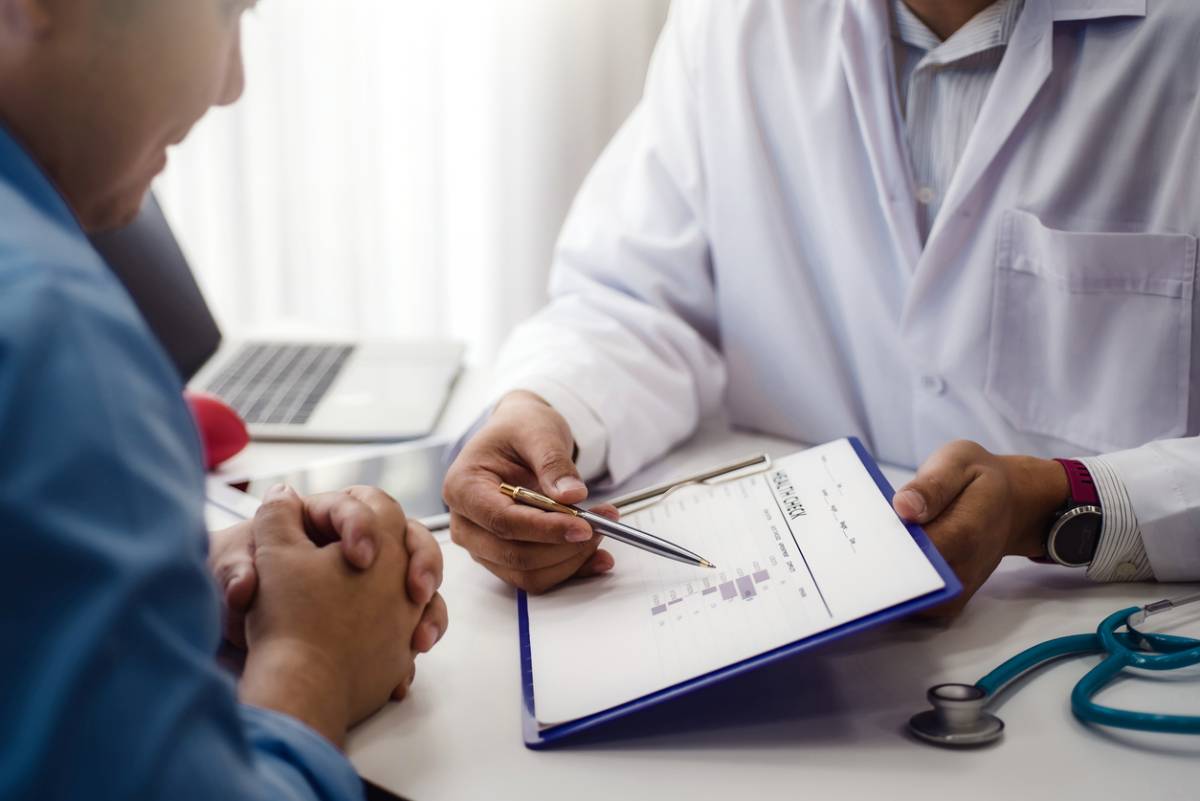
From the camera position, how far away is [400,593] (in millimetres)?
732

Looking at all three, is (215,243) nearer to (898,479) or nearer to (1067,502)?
(898,479)

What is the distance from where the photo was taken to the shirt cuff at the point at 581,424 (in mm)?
1041

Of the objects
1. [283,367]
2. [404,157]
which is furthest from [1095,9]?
[404,157]

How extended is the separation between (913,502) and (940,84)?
59 centimetres

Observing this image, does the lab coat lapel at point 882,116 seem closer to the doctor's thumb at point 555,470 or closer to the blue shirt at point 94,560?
the doctor's thumb at point 555,470

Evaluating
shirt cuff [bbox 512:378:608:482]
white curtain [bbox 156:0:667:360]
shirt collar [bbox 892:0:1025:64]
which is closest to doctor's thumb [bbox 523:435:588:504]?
shirt cuff [bbox 512:378:608:482]

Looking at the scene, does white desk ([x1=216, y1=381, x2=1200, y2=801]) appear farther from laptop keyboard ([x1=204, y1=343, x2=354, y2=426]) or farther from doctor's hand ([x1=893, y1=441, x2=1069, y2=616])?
laptop keyboard ([x1=204, y1=343, x2=354, y2=426])

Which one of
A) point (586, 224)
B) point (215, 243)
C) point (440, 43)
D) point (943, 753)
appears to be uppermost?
point (440, 43)

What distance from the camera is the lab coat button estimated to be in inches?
45.0

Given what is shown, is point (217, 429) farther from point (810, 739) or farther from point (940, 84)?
point (940, 84)

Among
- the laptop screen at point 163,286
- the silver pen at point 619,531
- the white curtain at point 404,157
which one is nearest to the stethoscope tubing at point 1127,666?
the silver pen at point 619,531

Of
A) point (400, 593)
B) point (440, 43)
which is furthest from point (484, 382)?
point (440, 43)

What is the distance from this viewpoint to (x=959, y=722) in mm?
627

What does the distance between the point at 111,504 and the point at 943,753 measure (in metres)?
0.47
